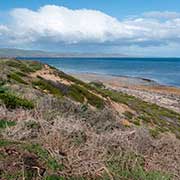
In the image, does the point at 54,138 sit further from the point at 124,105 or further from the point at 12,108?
the point at 124,105

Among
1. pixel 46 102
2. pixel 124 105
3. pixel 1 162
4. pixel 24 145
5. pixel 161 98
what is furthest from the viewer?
pixel 161 98

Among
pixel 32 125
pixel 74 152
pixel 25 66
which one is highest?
pixel 32 125

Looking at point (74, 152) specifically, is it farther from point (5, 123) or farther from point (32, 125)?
point (5, 123)

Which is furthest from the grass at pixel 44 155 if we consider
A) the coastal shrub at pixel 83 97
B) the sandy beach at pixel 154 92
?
the sandy beach at pixel 154 92

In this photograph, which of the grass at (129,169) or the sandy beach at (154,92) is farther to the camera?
the sandy beach at (154,92)

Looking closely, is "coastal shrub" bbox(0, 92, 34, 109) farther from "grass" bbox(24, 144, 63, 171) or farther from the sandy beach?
the sandy beach

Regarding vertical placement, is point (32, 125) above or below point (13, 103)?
above

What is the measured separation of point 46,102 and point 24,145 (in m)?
5.33

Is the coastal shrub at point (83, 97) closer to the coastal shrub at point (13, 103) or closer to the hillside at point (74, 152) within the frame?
the coastal shrub at point (13, 103)

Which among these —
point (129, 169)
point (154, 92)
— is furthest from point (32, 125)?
point (154, 92)

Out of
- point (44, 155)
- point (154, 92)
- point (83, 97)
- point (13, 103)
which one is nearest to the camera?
point (44, 155)

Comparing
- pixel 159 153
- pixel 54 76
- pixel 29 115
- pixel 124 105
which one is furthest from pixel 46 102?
pixel 54 76

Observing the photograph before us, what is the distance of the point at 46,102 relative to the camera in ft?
36.6

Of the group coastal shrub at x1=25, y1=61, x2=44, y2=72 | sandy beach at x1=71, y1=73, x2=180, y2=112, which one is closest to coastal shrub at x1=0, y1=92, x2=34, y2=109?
coastal shrub at x1=25, y1=61, x2=44, y2=72
